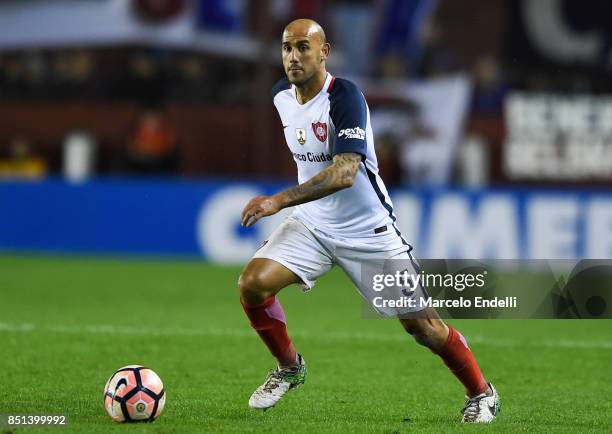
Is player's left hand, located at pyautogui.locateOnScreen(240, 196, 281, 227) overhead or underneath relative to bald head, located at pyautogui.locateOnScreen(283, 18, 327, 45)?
underneath

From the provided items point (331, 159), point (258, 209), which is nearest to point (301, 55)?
point (331, 159)

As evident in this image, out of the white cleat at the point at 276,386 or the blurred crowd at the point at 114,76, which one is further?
the blurred crowd at the point at 114,76

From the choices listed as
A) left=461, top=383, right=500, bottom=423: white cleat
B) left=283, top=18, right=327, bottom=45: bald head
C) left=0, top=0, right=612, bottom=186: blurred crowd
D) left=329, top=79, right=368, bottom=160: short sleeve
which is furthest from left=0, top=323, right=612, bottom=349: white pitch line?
left=0, top=0, right=612, bottom=186: blurred crowd

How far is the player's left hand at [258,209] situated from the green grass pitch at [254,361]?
3.34 feet

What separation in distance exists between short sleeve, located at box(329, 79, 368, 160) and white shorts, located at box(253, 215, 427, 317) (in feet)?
1.60

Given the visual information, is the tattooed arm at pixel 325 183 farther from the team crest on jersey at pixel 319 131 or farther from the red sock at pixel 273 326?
the red sock at pixel 273 326

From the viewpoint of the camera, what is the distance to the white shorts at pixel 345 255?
6.39m

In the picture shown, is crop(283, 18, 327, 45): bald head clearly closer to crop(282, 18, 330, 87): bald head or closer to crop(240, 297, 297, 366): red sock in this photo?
crop(282, 18, 330, 87): bald head

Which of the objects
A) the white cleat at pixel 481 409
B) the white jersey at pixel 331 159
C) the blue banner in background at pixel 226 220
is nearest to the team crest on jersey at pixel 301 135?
the white jersey at pixel 331 159

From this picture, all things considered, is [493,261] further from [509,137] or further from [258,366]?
[258,366]

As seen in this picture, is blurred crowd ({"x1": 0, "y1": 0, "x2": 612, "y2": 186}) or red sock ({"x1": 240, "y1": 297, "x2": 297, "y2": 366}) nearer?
red sock ({"x1": 240, "y1": 297, "x2": 297, "y2": 366})

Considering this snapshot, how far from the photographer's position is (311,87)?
6.43 metres

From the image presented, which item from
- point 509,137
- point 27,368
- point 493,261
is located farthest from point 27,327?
point 509,137

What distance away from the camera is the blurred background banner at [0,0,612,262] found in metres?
15.2
